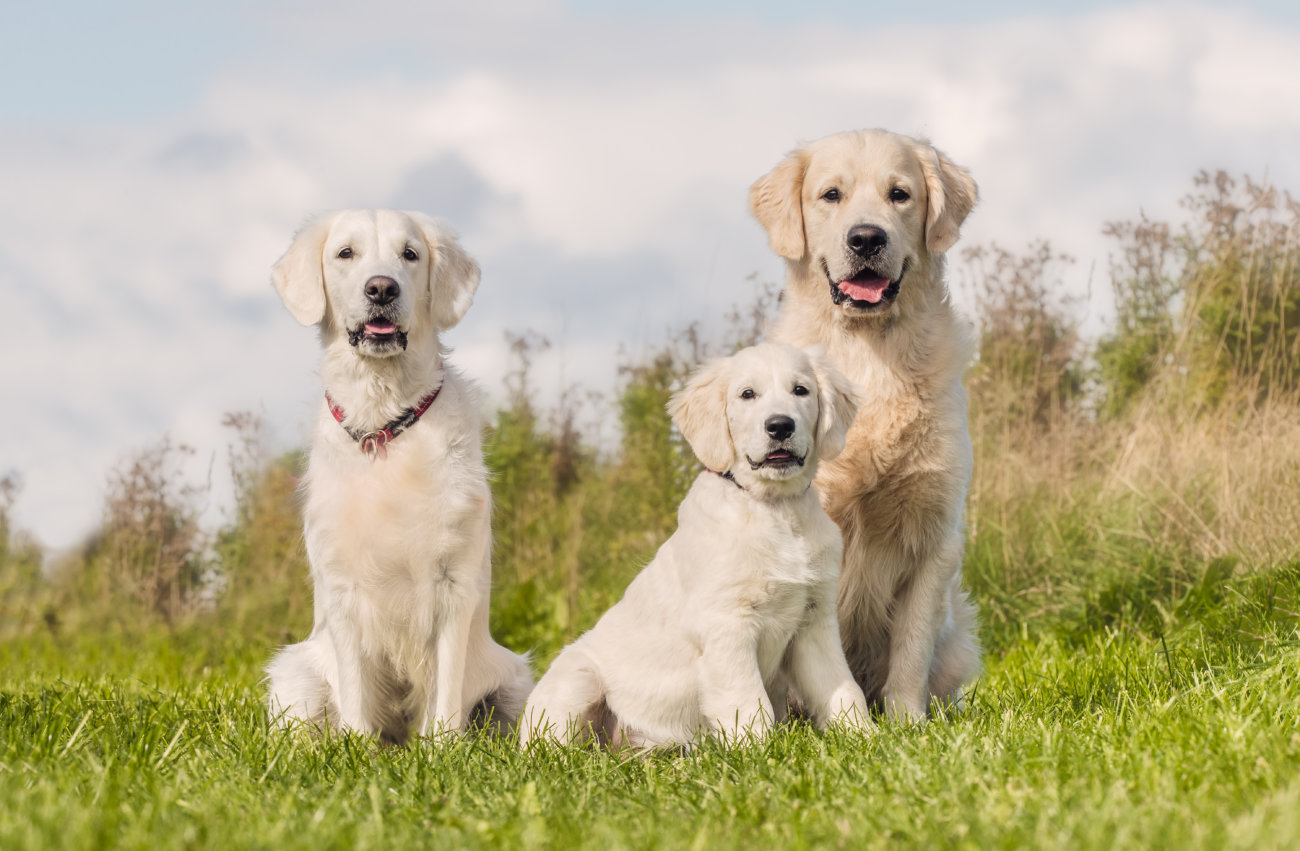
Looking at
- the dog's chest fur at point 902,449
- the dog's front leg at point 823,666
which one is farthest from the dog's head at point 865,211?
the dog's front leg at point 823,666

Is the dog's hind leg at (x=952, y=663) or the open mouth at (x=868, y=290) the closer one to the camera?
the open mouth at (x=868, y=290)

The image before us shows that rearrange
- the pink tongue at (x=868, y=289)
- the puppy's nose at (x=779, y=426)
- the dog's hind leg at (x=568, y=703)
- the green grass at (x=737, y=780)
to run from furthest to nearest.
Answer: the pink tongue at (x=868, y=289) < the dog's hind leg at (x=568, y=703) < the puppy's nose at (x=779, y=426) < the green grass at (x=737, y=780)

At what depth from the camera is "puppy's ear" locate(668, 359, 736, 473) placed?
3.73 m

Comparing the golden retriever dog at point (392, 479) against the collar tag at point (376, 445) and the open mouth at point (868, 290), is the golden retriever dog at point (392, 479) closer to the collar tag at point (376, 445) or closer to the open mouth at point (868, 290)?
the collar tag at point (376, 445)

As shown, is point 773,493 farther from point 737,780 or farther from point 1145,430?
point 1145,430

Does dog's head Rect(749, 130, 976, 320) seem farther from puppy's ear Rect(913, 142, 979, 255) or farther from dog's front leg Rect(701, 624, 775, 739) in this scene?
dog's front leg Rect(701, 624, 775, 739)

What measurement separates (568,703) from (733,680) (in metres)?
0.57

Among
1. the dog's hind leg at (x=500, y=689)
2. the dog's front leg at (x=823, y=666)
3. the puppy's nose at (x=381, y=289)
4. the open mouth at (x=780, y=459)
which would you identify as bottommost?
the dog's hind leg at (x=500, y=689)

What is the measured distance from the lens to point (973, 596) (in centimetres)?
633

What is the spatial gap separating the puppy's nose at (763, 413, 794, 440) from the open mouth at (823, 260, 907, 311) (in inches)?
26.2

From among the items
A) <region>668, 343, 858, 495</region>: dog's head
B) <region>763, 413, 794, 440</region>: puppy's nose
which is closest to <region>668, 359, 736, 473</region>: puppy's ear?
<region>668, 343, 858, 495</region>: dog's head

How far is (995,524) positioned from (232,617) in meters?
4.62

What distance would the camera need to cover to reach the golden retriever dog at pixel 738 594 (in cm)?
359

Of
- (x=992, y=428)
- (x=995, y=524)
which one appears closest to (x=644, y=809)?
(x=995, y=524)
